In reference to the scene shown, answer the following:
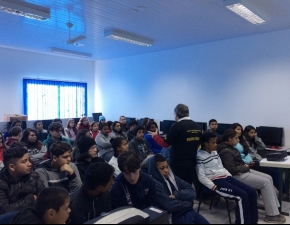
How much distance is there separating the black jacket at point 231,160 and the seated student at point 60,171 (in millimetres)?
1751

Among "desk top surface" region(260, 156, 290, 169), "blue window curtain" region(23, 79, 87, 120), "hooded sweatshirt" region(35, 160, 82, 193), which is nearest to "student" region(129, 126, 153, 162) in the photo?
"desk top surface" region(260, 156, 290, 169)

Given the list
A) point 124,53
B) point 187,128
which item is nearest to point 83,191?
point 187,128

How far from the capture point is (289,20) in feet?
14.0

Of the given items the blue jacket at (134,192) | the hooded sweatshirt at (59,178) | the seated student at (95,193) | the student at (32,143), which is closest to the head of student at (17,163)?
the hooded sweatshirt at (59,178)

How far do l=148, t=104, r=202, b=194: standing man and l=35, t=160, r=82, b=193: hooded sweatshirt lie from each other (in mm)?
1154

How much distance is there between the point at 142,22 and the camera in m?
4.37

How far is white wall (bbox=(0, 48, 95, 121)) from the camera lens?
259 inches

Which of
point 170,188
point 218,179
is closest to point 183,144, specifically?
point 218,179

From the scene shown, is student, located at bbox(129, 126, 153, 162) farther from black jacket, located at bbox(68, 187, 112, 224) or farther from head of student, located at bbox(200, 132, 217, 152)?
black jacket, located at bbox(68, 187, 112, 224)

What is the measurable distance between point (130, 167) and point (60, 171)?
69 cm

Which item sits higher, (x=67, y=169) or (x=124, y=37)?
(x=124, y=37)

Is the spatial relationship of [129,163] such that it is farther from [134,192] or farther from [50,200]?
[50,200]

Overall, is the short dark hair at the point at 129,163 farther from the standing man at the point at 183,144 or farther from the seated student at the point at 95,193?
the standing man at the point at 183,144

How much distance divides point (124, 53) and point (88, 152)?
513 centimetres
